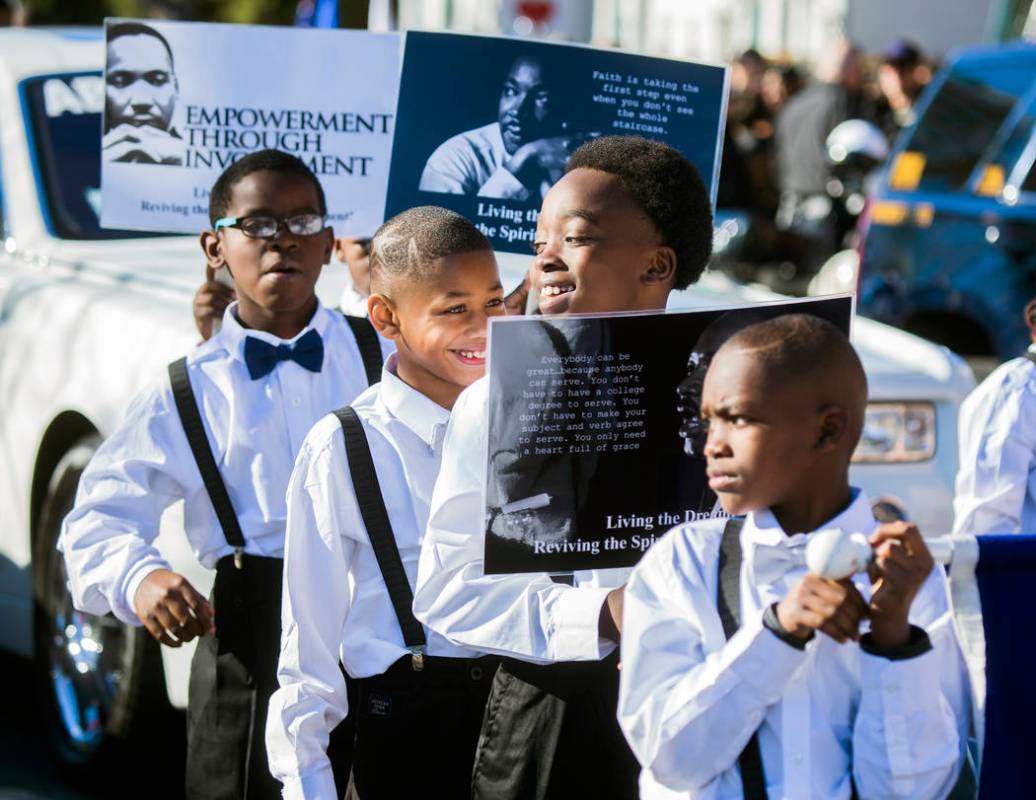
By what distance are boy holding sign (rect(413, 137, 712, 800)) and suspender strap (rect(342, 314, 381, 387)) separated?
795 mm

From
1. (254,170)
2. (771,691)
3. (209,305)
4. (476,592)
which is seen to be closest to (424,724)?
(476,592)

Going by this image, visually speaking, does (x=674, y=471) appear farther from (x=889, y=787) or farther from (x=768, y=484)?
(x=889, y=787)

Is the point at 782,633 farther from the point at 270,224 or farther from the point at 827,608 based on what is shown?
the point at 270,224

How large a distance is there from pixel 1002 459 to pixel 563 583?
4.06ft

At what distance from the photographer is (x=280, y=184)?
3676 millimetres

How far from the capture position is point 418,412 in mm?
2869

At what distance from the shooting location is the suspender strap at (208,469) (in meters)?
3.41

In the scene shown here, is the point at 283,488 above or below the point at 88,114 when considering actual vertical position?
below

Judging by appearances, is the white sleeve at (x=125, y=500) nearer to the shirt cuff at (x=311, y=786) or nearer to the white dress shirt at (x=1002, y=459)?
the shirt cuff at (x=311, y=786)

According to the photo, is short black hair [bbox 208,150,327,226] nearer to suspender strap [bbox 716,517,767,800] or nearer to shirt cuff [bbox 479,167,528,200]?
shirt cuff [bbox 479,167,528,200]

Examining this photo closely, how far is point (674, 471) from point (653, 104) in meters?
1.61

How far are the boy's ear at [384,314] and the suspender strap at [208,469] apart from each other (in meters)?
0.65

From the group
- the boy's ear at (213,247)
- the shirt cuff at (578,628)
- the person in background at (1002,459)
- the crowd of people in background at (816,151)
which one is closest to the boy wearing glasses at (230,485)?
the boy's ear at (213,247)

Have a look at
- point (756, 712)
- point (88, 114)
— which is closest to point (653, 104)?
point (756, 712)
